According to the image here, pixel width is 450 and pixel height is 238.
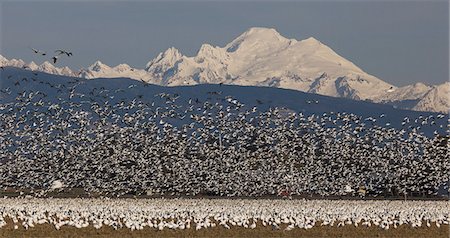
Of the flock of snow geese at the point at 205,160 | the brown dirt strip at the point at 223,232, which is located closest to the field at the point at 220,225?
the brown dirt strip at the point at 223,232

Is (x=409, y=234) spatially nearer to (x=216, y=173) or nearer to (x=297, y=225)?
(x=297, y=225)

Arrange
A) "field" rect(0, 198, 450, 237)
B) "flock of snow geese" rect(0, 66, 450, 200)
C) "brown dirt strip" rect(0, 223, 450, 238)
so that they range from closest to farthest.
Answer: "brown dirt strip" rect(0, 223, 450, 238), "field" rect(0, 198, 450, 237), "flock of snow geese" rect(0, 66, 450, 200)

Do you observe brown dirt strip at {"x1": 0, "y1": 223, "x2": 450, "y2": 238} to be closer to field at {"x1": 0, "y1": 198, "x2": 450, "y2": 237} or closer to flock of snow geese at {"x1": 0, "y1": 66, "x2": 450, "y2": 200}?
field at {"x1": 0, "y1": 198, "x2": 450, "y2": 237}

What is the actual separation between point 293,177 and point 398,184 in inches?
465

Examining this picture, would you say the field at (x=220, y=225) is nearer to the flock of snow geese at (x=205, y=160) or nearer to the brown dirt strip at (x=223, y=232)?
the brown dirt strip at (x=223, y=232)

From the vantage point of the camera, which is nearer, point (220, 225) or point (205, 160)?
point (220, 225)

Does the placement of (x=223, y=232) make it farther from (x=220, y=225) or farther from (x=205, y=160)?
(x=205, y=160)

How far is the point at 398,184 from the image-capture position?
108625mm

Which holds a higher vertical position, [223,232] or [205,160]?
[205,160]

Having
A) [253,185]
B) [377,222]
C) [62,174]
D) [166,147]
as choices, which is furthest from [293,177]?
[377,222]

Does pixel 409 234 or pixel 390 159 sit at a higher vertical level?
pixel 390 159

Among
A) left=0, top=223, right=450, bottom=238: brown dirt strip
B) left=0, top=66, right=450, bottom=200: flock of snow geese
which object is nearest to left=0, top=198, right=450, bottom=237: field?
left=0, top=223, right=450, bottom=238: brown dirt strip

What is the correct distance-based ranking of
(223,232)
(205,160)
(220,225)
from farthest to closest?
(205,160) < (220,225) < (223,232)

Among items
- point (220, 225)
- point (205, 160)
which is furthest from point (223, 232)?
point (205, 160)
